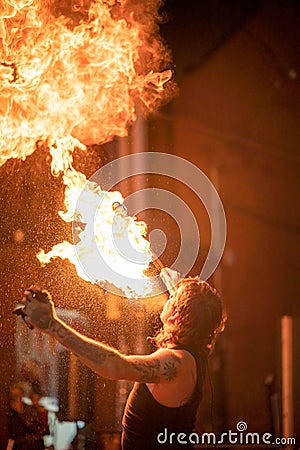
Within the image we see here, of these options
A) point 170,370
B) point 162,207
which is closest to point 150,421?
point 170,370

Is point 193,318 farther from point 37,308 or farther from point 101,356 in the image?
point 37,308

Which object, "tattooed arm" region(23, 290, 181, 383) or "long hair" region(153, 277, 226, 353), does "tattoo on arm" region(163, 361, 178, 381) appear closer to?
"tattooed arm" region(23, 290, 181, 383)

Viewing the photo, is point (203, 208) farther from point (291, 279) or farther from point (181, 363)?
point (181, 363)

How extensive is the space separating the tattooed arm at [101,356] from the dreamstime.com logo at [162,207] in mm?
725

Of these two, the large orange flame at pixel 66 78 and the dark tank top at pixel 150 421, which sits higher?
the large orange flame at pixel 66 78

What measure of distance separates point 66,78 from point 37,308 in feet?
7.08

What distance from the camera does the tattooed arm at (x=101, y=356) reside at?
2.50 metres

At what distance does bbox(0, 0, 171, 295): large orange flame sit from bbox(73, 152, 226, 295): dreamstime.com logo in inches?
2.9

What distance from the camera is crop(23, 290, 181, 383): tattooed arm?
8.19 ft

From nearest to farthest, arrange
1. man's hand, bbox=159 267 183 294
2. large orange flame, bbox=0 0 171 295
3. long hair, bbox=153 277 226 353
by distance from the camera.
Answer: long hair, bbox=153 277 226 353 < man's hand, bbox=159 267 183 294 < large orange flame, bbox=0 0 171 295

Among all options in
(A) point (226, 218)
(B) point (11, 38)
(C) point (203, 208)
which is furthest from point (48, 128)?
(A) point (226, 218)
